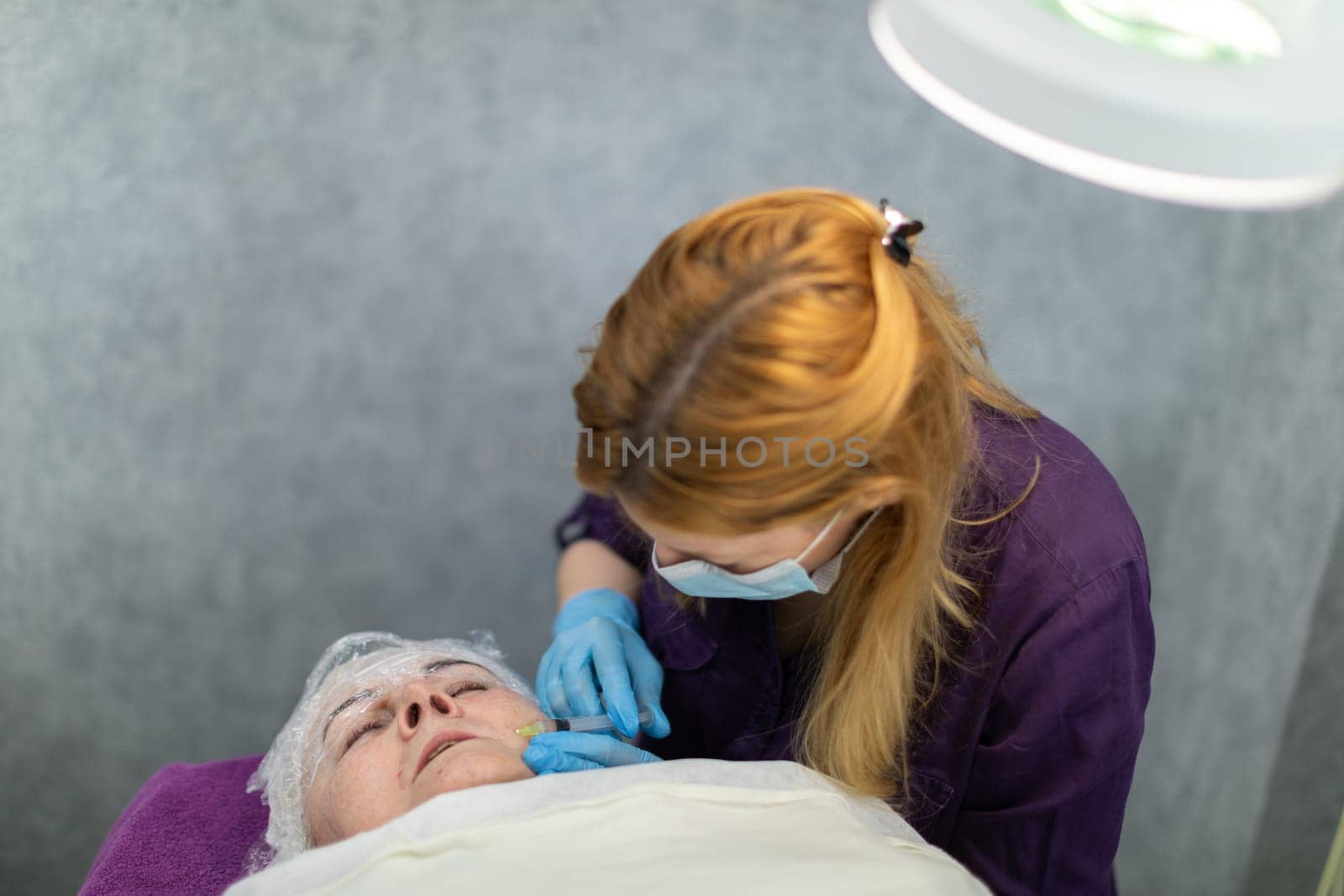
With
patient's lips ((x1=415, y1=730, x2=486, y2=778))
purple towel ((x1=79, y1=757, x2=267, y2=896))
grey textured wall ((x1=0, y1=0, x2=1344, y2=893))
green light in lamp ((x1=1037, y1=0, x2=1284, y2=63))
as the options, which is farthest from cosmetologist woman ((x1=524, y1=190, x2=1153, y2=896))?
grey textured wall ((x1=0, y1=0, x2=1344, y2=893))

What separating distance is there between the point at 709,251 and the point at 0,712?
5.42 feet

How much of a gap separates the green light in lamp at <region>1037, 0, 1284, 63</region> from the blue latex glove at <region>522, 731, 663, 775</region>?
91 centimetres

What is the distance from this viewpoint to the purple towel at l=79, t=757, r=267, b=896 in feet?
4.21

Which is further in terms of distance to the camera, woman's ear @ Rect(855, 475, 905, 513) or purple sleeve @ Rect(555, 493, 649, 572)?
purple sleeve @ Rect(555, 493, 649, 572)

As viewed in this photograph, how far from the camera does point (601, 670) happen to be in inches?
53.7

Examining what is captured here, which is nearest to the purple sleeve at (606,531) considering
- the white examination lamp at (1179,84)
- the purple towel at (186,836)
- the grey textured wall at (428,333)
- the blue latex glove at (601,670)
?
the blue latex glove at (601,670)

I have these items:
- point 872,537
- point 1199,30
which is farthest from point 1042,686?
point 1199,30

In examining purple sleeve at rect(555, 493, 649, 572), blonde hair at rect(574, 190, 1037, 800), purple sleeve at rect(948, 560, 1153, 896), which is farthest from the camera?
purple sleeve at rect(555, 493, 649, 572)

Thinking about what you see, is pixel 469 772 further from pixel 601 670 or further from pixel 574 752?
pixel 601 670

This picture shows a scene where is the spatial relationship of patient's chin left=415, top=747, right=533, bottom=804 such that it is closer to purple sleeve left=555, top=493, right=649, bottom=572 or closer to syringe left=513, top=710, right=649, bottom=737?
syringe left=513, top=710, right=649, bottom=737

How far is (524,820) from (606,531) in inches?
23.7

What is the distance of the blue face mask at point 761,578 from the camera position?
1073 mm

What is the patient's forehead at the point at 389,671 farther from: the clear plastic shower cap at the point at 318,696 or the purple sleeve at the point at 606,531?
the purple sleeve at the point at 606,531

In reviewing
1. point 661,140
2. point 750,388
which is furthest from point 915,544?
point 661,140
